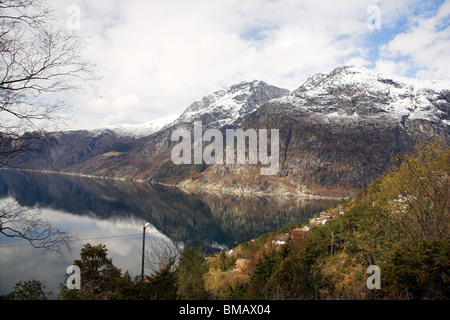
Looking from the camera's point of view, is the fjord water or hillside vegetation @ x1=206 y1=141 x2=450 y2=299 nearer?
hillside vegetation @ x1=206 y1=141 x2=450 y2=299

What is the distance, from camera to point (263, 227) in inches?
2933

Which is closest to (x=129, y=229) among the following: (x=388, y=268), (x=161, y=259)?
(x=161, y=259)

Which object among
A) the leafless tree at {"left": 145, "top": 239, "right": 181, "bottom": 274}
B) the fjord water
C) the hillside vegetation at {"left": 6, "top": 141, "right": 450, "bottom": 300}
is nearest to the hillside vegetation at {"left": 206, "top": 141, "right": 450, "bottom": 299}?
the hillside vegetation at {"left": 6, "top": 141, "right": 450, "bottom": 300}

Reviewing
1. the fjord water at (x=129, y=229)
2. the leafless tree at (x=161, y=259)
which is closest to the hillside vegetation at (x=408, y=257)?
the leafless tree at (x=161, y=259)

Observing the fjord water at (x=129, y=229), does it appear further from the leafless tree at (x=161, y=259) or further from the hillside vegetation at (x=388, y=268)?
the hillside vegetation at (x=388, y=268)

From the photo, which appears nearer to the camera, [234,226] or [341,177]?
[234,226]

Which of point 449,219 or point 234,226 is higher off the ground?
point 449,219

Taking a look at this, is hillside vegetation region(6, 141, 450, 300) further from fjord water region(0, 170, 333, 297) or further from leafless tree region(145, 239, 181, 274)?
fjord water region(0, 170, 333, 297)

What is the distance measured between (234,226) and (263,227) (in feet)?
29.9

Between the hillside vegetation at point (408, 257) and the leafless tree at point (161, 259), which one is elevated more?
the hillside vegetation at point (408, 257)

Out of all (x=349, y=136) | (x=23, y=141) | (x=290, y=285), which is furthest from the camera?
(x=349, y=136)
